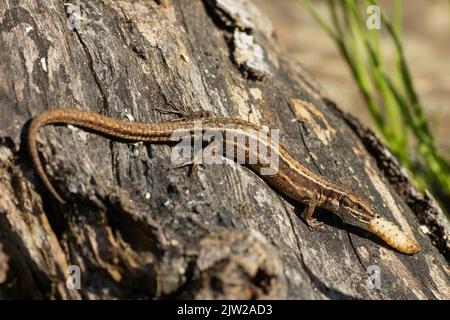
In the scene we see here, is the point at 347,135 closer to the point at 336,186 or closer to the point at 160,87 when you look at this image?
the point at 336,186

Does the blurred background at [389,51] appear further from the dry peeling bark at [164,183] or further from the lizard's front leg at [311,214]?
the lizard's front leg at [311,214]

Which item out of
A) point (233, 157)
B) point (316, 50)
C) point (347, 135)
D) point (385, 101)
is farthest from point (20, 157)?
point (316, 50)

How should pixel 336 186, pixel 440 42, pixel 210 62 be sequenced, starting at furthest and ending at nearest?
pixel 440 42, pixel 210 62, pixel 336 186

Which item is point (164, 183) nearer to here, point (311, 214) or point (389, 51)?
point (311, 214)

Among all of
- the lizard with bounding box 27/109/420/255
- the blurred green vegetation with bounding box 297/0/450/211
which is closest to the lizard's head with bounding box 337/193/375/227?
the lizard with bounding box 27/109/420/255

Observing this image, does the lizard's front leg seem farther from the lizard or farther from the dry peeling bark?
the dry peeling bark

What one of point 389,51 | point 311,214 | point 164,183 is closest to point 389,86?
point 311,214

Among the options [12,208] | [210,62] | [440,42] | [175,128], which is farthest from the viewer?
[440,42]
